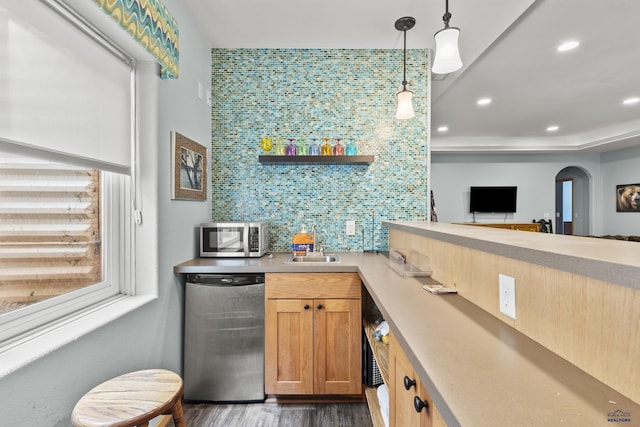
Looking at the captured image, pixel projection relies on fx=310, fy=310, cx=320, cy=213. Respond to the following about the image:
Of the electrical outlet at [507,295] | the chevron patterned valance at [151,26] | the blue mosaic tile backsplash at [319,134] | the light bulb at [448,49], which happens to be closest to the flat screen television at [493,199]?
the blue mosaic tile backsplash at [319,134]

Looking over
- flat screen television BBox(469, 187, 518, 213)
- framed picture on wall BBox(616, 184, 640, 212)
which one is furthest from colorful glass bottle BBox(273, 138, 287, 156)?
framed picture on wall BBox(616, 184, 640, 212)

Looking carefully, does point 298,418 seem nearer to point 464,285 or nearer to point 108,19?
point 464,285

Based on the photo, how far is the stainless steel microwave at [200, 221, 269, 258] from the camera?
2.36 metres

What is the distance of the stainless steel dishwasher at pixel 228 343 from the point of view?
2.04 meters

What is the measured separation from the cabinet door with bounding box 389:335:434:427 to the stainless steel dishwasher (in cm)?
108

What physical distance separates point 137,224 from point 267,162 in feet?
3.76

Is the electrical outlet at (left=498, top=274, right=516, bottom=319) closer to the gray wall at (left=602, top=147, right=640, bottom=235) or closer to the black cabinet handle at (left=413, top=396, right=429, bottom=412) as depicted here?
the black cabinet handle at (left=413, top=396, right=429, bottom=412)

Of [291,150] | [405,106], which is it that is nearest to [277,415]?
[291,150]

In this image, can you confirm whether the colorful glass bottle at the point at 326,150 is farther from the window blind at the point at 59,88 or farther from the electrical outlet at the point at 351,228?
the window blind at the point at 59,88

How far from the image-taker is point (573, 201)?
8.11 metres

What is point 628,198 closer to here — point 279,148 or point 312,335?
point 279,148

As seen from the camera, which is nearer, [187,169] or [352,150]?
[187,169]

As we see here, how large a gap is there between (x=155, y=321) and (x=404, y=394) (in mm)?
1431

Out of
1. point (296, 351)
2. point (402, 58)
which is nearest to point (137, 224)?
point (296, 351)
